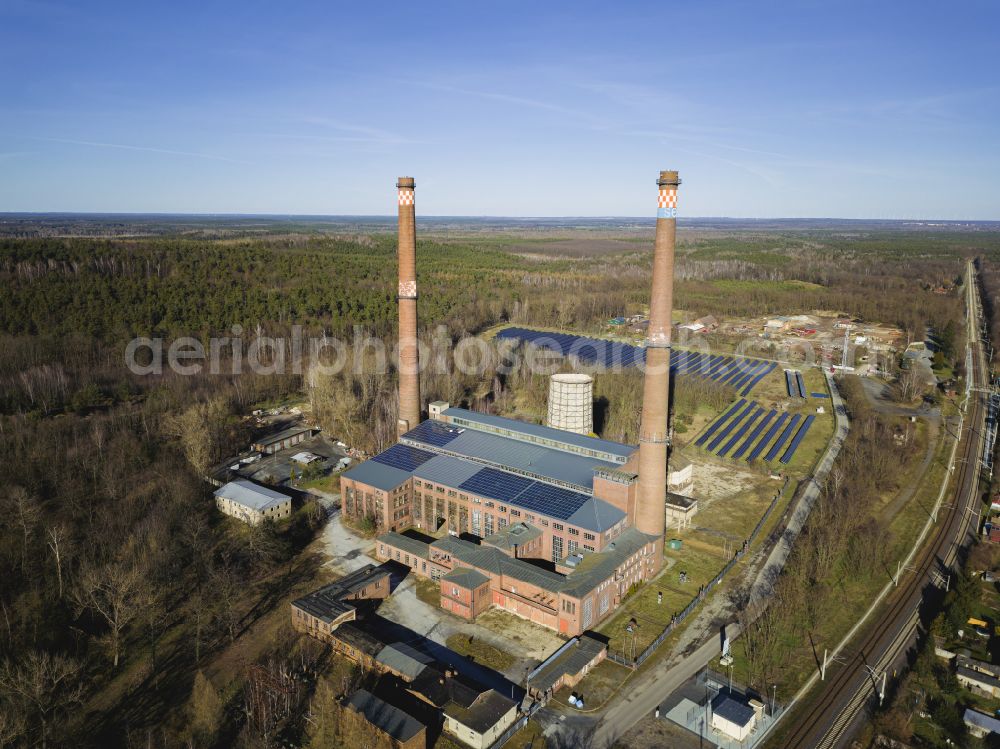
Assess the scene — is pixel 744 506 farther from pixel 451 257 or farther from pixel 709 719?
pixel 451 257

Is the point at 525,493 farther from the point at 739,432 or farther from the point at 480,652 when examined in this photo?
the point at 739,432

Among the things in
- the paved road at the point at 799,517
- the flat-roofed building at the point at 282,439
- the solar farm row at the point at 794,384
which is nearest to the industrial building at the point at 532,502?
the paved road at the point at 799,517

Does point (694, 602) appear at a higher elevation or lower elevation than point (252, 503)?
lower

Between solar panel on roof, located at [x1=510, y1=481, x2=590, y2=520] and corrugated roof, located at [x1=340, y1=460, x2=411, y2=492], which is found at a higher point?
solar panel on roof, located at [x1=510, y1=481, x2=590, y2=520]

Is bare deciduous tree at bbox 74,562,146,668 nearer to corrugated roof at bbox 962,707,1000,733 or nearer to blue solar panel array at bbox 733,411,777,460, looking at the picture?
corrugated roof at bbox 962,707,1000,733

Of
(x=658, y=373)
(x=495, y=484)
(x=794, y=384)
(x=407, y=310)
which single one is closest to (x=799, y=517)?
(x=658, y=373)

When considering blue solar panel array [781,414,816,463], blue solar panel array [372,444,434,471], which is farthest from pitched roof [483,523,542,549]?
blue solar panel array [781,414,816,463]
